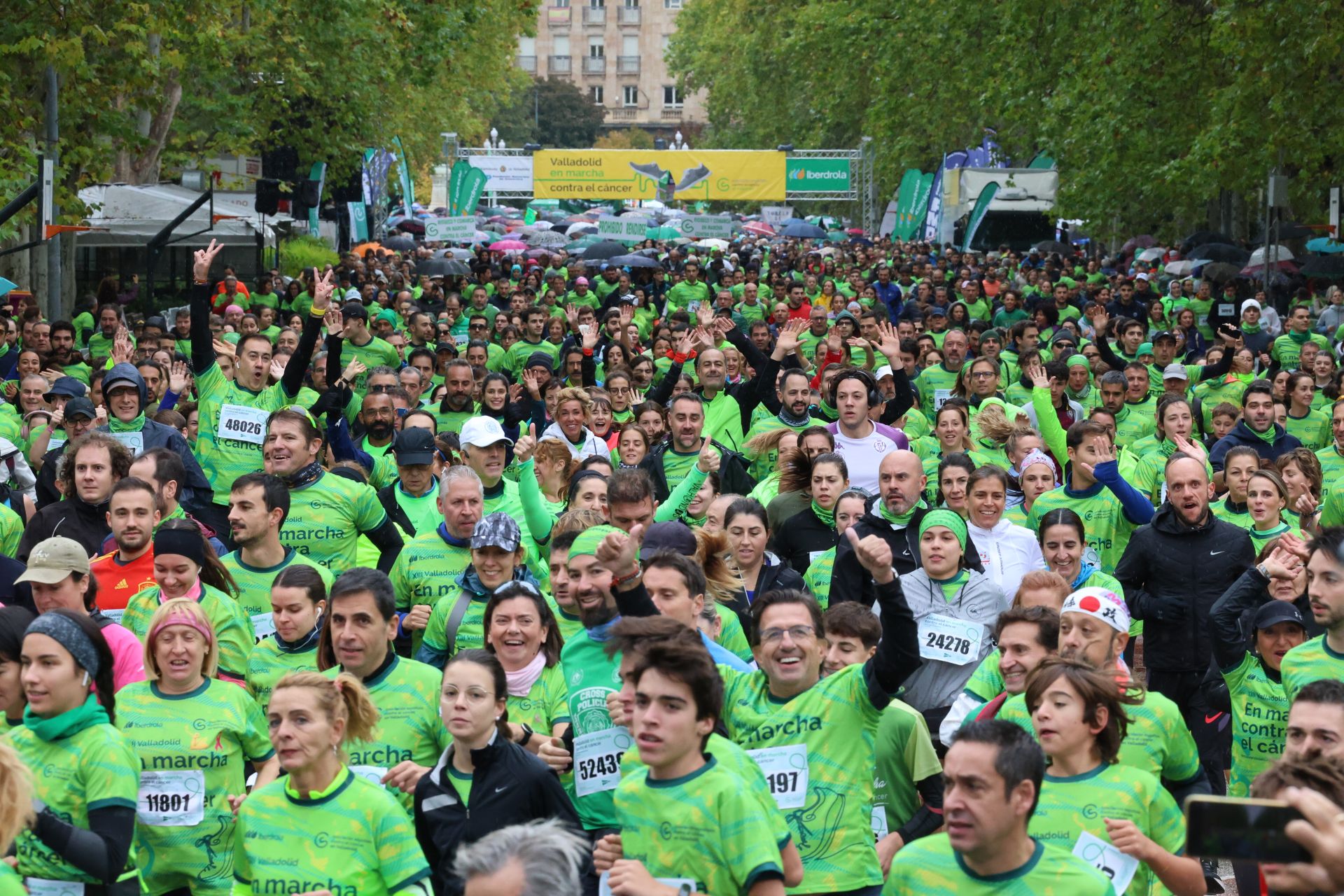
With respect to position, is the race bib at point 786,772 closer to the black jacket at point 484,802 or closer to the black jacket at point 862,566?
the black jacket at point 484,802

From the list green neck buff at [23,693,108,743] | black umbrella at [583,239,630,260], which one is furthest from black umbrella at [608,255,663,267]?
green neck buff at [23,693,108,743]

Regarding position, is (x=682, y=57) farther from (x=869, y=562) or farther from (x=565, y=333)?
(x=869, y=562)

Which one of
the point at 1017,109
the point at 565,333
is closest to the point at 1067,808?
the point at 565,333

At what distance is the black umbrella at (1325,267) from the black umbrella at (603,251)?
50.1 feet

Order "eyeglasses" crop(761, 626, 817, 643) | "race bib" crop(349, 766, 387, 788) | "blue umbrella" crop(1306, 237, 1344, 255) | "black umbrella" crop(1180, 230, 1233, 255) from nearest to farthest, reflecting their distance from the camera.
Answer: "eyeglasses" crop(761, 626, 817, 643)
"race bib" crop(349, 766, 387, 788)
"blue umbrella" crop(1306, 237, 1344, 255)
"black umbrella" crop(1180, 230, 1233, 255)

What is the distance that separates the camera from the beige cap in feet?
21.1

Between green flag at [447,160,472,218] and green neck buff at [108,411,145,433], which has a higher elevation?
green flag at [447,160,472,218]

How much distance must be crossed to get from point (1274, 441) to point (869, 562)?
23.6 ft

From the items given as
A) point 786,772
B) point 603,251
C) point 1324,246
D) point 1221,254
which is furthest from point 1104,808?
point 603,251

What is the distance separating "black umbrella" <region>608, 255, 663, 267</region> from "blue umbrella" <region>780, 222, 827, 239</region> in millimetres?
22743

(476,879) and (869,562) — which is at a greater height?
(869,562)

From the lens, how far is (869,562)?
5.18 meters

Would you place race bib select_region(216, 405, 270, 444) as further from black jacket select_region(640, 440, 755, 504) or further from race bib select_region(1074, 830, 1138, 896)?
race bib select_region(1074, 830, 1138, 896)

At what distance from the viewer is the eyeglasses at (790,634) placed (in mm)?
5449
